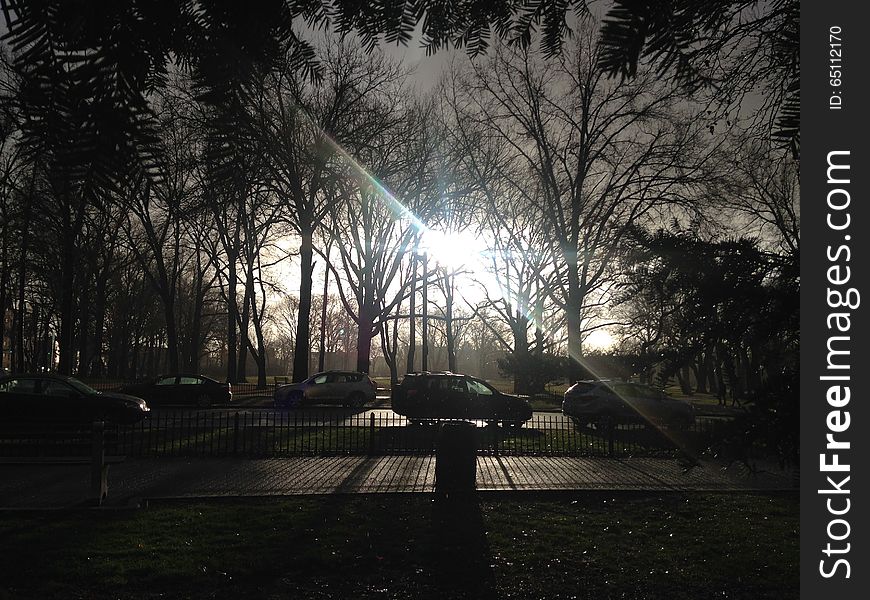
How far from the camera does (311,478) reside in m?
12.2

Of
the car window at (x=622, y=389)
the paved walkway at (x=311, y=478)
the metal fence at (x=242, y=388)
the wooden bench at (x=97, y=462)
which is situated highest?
the car window at (x=622, y=389)

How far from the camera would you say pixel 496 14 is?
3.65ft

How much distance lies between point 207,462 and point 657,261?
14069 millimetres

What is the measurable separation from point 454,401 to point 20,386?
13.5 m

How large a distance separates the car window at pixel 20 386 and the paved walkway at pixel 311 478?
697cm

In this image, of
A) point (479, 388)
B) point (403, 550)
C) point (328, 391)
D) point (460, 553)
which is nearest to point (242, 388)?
point (328, 391)

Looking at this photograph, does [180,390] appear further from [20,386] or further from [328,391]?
[20,386]

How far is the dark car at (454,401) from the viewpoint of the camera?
72.4 feet

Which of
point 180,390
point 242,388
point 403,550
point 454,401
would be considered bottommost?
point 242,388

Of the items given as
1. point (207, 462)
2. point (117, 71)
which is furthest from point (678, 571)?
point (207, 462)

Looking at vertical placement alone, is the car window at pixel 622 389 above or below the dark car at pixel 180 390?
above

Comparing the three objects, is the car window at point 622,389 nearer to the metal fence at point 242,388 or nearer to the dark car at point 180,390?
the dark car at point 180,390

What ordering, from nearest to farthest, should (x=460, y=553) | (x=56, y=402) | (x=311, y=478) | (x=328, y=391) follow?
(x=460, y=553), (x=311, y=478), (x=56, y=402), (x=328, y=391)

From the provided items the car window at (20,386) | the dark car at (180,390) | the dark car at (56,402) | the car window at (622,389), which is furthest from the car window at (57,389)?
the car window at (622,389)
